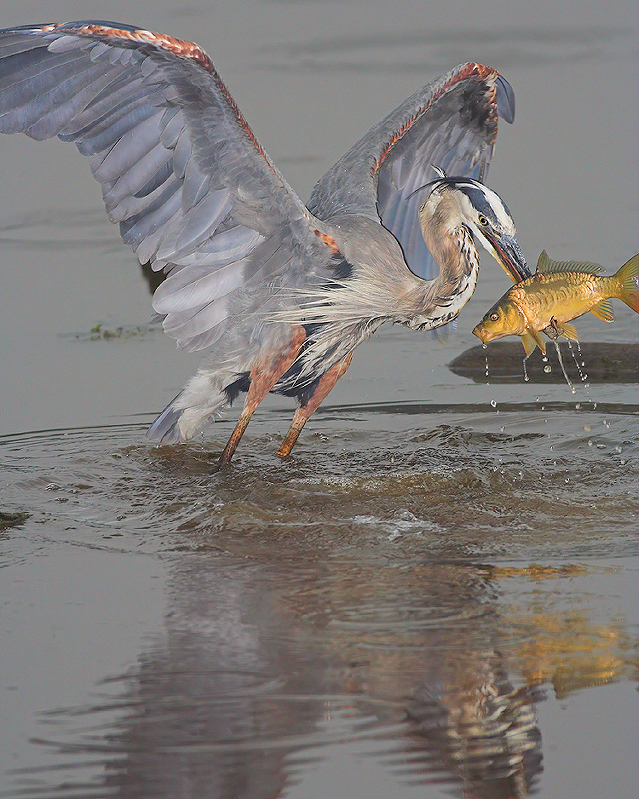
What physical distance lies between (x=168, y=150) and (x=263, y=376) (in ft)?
4.02

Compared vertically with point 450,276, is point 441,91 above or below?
above

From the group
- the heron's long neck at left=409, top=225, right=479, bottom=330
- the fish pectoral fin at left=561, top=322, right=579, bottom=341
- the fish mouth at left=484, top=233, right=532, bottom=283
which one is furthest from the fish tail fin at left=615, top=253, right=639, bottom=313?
the heron's long neck at left=409, top=225, right=479, bottom=330

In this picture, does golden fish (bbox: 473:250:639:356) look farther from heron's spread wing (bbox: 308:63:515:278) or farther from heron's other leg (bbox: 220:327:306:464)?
heron's spread wing (bbox: 308:63:515:278)

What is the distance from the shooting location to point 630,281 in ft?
16.5

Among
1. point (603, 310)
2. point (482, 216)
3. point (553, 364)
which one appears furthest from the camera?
point (553, 364)

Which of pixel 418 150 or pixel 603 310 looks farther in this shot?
pixel 418 150

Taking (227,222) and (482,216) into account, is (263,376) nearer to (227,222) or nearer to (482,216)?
(227,222)

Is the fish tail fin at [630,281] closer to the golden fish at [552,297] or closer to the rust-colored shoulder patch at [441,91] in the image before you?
the golden fish at [552,297]

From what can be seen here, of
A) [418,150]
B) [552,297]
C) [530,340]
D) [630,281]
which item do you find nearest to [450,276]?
[530,340]

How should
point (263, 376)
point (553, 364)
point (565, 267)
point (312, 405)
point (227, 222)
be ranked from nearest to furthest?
1. point (565, 267)
2. point (227, 222)
3. point (263, 376)
4. point (312, 405)
5. point (553, 364)

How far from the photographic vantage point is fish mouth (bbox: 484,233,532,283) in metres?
Result: 5.60

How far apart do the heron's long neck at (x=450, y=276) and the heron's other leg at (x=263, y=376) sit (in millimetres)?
694

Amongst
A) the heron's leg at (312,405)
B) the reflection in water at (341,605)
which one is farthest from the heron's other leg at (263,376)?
the heron's leg at (312,405)

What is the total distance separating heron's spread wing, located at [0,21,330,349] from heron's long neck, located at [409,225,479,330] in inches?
22.9
